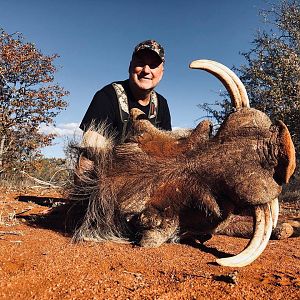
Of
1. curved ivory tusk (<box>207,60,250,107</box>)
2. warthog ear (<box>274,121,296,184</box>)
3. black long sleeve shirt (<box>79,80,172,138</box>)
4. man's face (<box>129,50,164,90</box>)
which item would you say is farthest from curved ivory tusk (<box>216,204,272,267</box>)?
man's face (<box>129,50,164,90</box>)

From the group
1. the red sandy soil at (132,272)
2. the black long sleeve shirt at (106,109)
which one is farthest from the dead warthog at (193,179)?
the black long sleeve shirt at (106,109)

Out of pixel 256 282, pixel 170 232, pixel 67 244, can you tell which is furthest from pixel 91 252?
pixel 256 282

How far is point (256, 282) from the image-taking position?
2.13m

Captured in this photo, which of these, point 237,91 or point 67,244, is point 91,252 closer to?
point 67,244

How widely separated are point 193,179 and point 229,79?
88cm

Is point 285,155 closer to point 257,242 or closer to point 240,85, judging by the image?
point 257,242

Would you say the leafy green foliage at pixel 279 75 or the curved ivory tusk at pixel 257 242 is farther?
the leafy green foliage at pixel 279 75

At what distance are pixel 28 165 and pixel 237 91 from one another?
10.0 m

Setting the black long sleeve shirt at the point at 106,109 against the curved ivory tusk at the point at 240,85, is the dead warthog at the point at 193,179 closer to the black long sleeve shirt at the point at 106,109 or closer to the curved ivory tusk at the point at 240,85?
the curved ivory tusk at the point at 240,85

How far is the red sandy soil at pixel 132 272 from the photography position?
6.26ft

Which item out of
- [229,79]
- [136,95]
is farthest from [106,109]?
[229,79]

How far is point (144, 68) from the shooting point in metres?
5.02

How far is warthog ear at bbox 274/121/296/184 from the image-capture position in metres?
2.47

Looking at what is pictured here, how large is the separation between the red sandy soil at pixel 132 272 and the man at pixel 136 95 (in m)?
1.79
